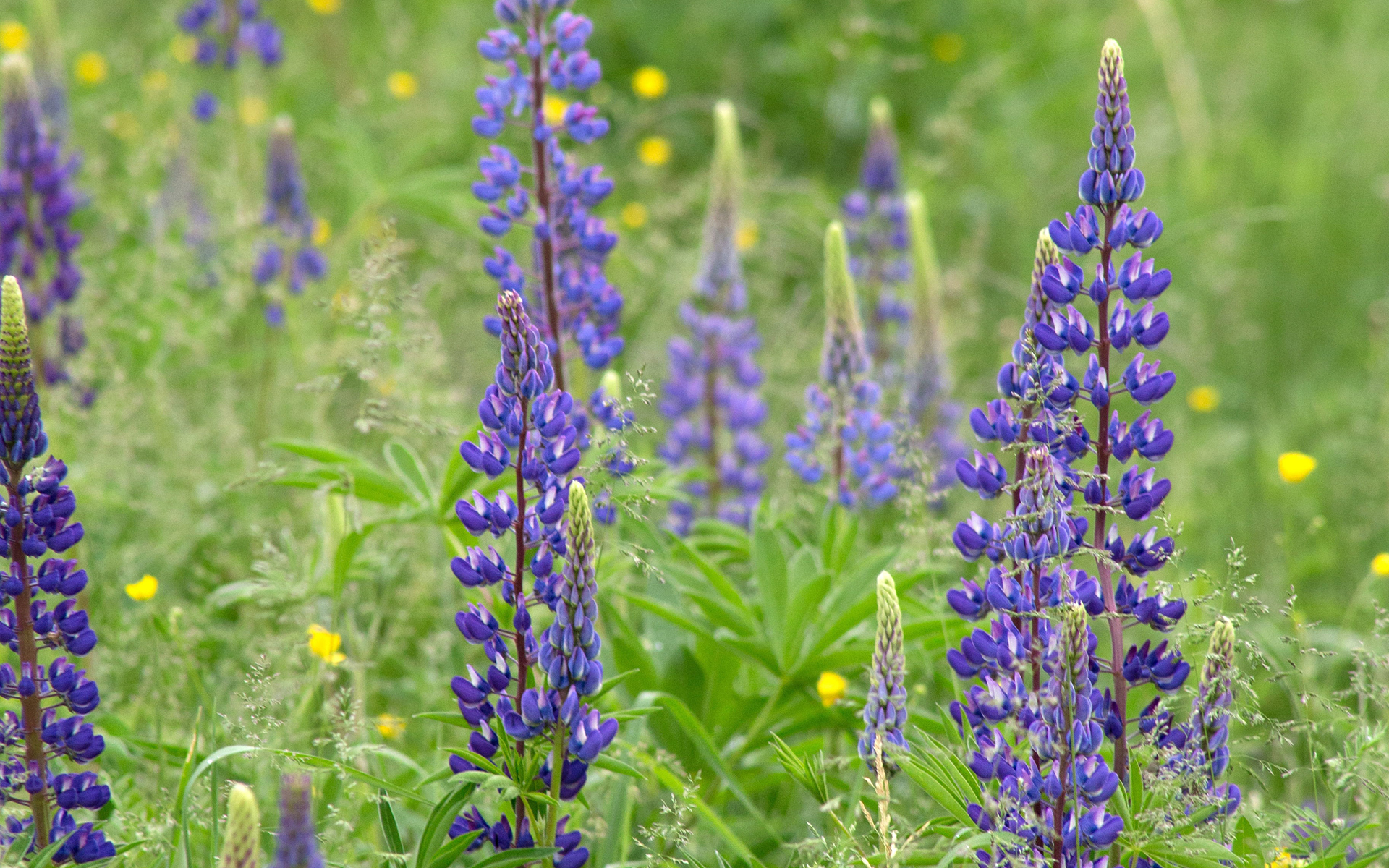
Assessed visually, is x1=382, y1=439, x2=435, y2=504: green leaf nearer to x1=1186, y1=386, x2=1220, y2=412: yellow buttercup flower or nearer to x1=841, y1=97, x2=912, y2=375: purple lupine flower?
x1=841, y1=97, x2=912, y2=375: purple lupine flower

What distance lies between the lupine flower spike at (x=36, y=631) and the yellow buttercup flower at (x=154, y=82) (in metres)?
2.87

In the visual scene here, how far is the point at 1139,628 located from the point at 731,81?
2.52 m

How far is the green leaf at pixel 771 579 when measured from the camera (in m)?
2.20

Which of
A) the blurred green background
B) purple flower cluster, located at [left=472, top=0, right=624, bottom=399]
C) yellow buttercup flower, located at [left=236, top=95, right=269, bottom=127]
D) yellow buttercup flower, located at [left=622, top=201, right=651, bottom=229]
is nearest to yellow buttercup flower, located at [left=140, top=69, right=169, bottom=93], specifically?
the blurred green background

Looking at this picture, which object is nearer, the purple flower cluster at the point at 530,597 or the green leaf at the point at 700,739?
the purple flower cluster at the point at 530,597

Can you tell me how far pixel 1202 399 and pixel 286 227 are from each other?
2849mm

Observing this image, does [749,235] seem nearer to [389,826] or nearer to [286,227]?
A: [286,227]

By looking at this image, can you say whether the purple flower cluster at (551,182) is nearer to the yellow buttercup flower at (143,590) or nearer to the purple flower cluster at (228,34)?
the yellow buttercup flower at (143,590)

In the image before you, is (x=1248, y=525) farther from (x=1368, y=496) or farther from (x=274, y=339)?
(x=274, y=339)

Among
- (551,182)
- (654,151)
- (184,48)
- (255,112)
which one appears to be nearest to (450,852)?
(551,182)

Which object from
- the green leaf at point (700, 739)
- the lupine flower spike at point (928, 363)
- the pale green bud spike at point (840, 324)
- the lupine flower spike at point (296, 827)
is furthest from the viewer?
the lupine flower spike at point (928, 363)

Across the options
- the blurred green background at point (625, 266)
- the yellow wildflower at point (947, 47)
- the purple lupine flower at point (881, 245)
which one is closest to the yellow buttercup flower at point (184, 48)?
the blurred green background at point (625, 266)

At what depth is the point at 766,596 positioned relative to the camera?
87.2 inches

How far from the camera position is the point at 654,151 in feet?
14.8
